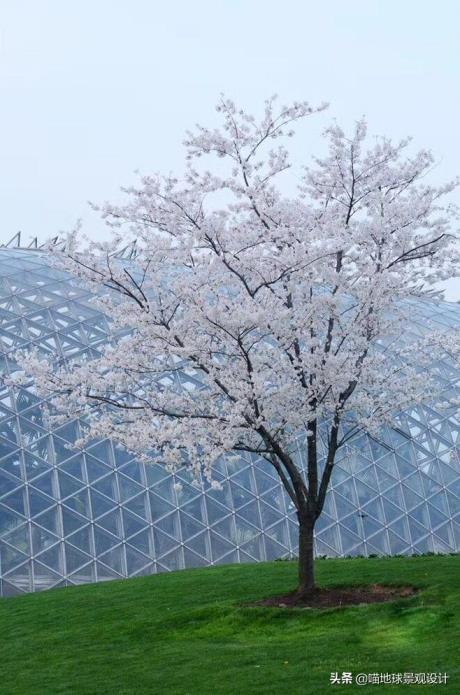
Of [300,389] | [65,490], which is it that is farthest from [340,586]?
[65,490]

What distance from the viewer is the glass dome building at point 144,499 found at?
1165 inches

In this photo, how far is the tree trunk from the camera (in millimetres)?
19797

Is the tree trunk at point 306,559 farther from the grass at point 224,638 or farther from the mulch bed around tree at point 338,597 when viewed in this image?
the grass at point 224,638

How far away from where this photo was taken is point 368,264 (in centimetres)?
2100

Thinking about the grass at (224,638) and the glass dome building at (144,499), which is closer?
the grass at (224,638)

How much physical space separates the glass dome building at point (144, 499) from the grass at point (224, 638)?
206 inches

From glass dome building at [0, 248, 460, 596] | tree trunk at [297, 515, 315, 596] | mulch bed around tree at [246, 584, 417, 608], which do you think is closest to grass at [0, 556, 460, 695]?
mulch bed around tree at [246, 584, 417, 608]

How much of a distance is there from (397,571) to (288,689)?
1007cm

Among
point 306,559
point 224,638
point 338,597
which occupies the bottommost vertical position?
point 224,638

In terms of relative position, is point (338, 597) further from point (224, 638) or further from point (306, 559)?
point (224, 638)

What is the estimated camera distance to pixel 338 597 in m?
19.6

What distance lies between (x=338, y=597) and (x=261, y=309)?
241 inches

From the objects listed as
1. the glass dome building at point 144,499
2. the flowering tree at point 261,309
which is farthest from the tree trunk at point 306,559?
the glass dome building at point 144,499

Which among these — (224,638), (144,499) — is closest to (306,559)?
(224,638)
